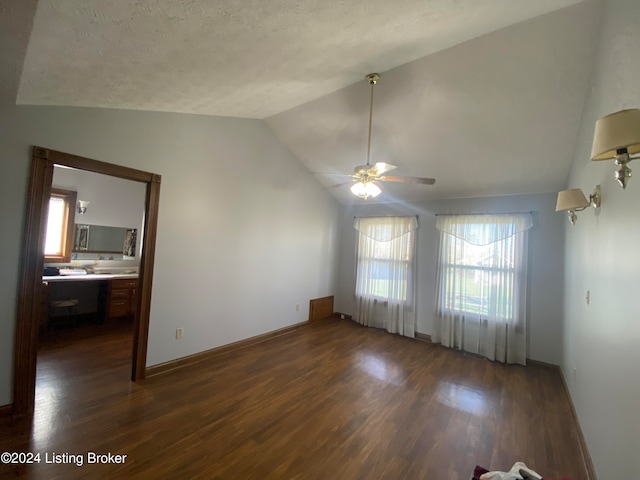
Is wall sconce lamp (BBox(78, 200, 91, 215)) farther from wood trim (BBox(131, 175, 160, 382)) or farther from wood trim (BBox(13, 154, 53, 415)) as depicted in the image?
wood trim (BBox(13, 154, 53, 415))

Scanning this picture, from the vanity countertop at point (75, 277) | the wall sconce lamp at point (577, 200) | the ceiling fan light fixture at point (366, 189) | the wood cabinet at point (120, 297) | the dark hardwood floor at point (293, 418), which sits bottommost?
the dark hardwood floor at point (293, 418)

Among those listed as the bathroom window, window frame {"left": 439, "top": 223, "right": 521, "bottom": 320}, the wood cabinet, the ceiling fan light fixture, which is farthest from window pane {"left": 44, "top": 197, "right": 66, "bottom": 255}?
window frame {"left": 439, "top": 223, "right": 521, "bottom": 320}

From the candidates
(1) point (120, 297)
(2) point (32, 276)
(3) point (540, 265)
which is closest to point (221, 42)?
(2) point (32, 276)

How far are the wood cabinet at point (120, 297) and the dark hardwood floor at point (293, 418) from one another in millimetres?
880

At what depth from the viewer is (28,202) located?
2.07m

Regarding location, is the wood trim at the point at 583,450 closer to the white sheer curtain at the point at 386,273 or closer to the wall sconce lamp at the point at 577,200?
the wall sconce lamp at the point at 577,200

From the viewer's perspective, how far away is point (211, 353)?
3.30m

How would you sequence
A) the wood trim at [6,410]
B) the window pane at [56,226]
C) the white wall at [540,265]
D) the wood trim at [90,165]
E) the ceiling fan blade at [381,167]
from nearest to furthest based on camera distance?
1. the wood trim at [6,410]
2. the wood trim at [90,165]
3. the ceiling fan blade at [381,167]
4. the white wall at [540,265]
5. the window pane at [56,226]

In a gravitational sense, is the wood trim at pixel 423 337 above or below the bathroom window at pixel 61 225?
below

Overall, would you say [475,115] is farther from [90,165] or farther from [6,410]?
[6,410]

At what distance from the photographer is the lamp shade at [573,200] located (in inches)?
77.2

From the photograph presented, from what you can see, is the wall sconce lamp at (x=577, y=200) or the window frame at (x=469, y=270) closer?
the wall sconce lamp at (x=577, y=200)

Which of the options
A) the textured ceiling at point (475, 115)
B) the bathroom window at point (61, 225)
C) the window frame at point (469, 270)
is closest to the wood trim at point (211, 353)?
the window frame at point (469, 270)

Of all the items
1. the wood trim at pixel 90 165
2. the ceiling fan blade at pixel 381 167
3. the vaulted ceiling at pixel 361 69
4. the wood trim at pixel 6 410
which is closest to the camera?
the vaulted ceiling at pixel 361 69
